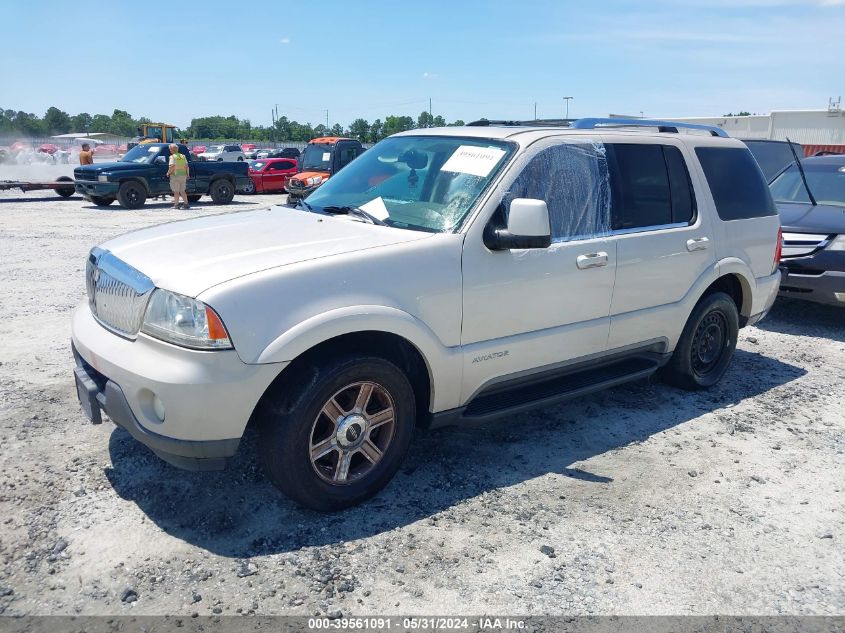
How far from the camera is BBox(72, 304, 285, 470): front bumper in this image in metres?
2.96

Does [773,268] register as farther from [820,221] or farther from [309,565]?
[309,565]

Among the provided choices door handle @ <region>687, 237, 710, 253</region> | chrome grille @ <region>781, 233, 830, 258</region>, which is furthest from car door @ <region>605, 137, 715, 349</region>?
chrome grille @ <region>781, 233, 830, 258</region>

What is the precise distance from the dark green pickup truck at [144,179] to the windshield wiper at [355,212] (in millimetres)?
15933

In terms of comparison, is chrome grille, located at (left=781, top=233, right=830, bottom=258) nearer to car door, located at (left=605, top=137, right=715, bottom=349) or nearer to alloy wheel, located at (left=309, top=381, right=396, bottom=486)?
car door, located at (left=605, top=137, right=715, bottom=349)

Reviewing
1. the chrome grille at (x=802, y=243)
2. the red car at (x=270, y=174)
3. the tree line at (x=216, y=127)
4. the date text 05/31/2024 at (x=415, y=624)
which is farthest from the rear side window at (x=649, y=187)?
the tree line at (x=216, y=127)

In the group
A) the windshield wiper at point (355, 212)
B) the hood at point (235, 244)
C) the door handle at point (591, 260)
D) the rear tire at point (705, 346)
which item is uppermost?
the windshield wiper at point (355, 212)

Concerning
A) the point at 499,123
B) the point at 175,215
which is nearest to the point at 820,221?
the point at 499,123

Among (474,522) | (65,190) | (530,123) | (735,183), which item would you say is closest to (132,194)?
(65,190)

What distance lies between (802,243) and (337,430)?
6248 mm

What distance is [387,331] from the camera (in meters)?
3.38

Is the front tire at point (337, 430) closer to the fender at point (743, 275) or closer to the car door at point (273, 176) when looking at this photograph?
the fender at point (743, 275)

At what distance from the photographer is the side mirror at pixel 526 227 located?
355cm

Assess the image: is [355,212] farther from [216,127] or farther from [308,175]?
[216,127]

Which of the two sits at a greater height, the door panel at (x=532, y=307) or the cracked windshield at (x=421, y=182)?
the cracked windshield at (x=421, y=182)
